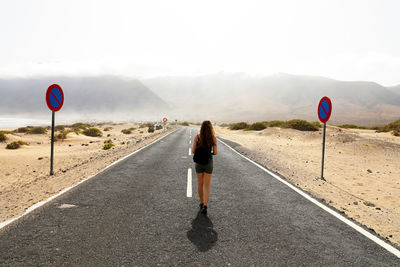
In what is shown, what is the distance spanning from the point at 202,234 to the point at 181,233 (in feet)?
1.12

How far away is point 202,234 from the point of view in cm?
401

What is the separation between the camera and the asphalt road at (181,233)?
10.8 ft

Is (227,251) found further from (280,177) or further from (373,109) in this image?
(373,109)

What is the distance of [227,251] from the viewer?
3482 mm

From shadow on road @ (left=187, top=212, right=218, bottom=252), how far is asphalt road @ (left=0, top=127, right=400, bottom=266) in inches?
0.6

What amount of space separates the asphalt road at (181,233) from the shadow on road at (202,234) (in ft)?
0.05

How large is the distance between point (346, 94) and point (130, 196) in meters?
196

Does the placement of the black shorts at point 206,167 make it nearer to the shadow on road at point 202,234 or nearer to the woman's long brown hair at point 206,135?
the woman's long brown hair at point 206,135

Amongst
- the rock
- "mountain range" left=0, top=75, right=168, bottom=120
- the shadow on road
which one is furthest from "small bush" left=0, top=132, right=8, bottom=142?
"mountain range" left=0, top=75, right=168, bottom=120

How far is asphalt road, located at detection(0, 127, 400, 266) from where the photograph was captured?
329 cm

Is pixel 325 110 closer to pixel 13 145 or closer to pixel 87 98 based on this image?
pixel 13 145

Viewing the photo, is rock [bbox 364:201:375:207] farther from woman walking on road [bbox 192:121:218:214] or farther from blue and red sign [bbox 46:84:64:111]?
blue and red sign [bbox 46:84:64:111]

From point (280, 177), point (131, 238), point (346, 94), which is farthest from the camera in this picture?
point (346, 94)

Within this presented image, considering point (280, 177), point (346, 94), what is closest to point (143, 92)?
point (346, 94)
